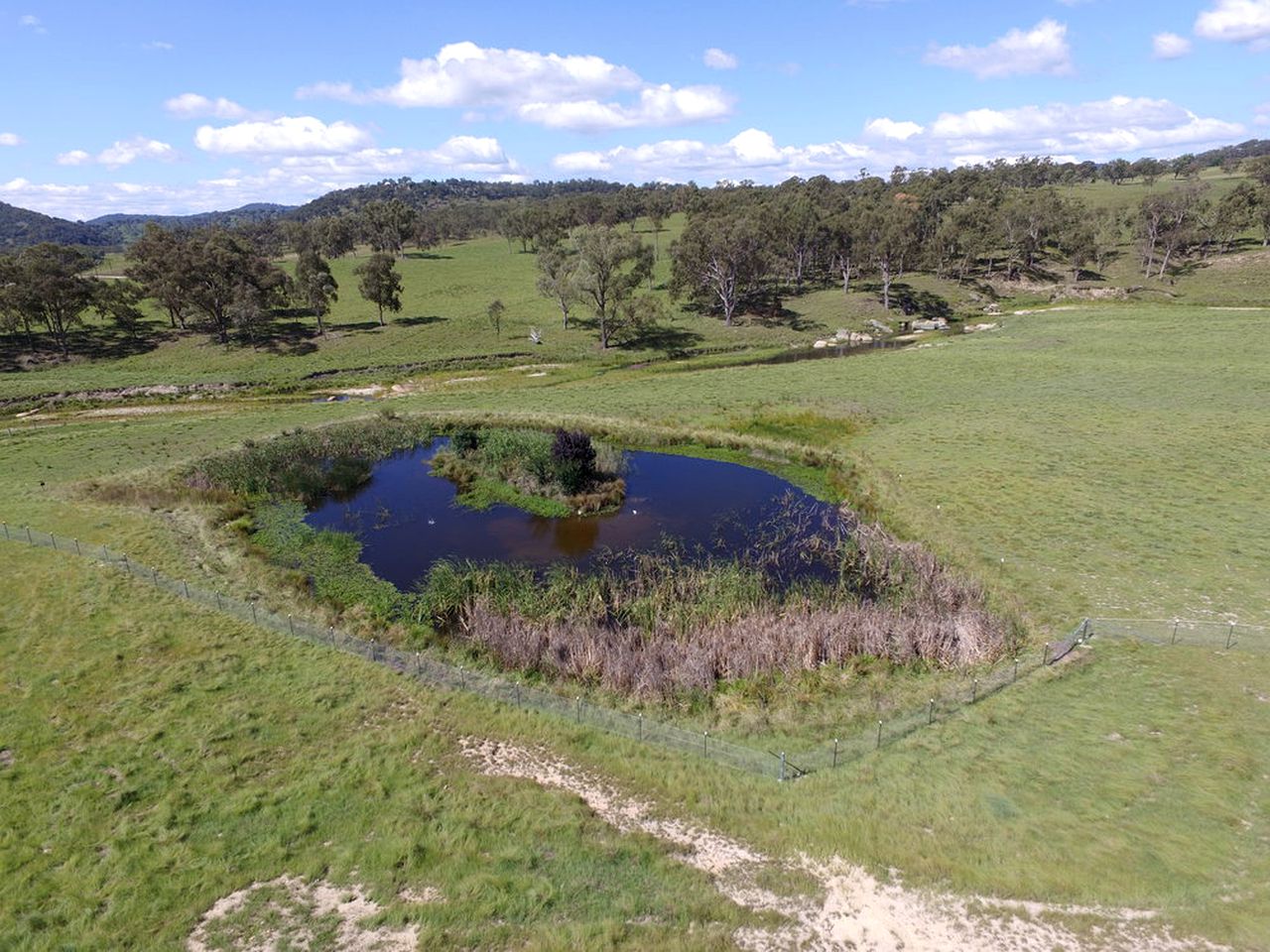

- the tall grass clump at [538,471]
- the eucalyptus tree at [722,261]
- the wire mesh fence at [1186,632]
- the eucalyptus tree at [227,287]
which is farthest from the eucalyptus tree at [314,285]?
the wire mesh fence at [1186,632]

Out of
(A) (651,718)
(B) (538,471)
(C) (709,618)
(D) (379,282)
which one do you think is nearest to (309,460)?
(B) (538,471)

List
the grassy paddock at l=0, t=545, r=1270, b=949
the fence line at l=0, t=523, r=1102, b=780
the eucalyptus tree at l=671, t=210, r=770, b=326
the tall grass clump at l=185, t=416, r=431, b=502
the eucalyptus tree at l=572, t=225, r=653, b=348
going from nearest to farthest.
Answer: the grassy paddock at l=0, t=545, r=1270, b=949, the fence line at l=0, t=523, r=1102, b=780, the tall grass clump at l=185, t=416, r=431, b=502, the eucalyptus tree at l=572, t=225, r=653, b=348, the eucalyptus tree at l=671, t=210, r=770, b=326

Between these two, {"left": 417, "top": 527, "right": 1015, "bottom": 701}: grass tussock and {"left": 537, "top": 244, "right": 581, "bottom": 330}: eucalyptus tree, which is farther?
{"left": 537, "top": 244, "right": 581, "bottom": 330}: eucalyptus tree

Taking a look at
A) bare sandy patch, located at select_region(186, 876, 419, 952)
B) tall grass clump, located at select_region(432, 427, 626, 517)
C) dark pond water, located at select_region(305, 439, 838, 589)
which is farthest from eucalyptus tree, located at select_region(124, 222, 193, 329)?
bare sandy patch, located at select_region(186, 876, 419, 952)

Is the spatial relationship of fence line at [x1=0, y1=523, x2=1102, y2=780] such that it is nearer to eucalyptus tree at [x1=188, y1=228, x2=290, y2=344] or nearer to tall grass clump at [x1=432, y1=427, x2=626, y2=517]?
tall grass clump at [x1=432, y1=427, x2=626, y2=517]

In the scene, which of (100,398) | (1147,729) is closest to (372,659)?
(1147,729)
